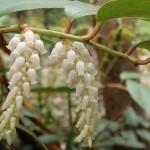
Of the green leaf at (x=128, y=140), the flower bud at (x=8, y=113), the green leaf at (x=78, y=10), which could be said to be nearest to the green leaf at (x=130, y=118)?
the green leaf at (x=128, y=140)

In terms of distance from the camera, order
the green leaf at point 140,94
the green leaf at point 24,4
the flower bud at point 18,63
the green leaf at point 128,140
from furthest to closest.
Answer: the green leaf at point 128,140, the green leaf at point 140,94, the green leaf at point 24,4, the flower bud at point 18,63

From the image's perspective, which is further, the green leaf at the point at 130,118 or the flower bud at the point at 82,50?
the green leaf at the point at 130,118

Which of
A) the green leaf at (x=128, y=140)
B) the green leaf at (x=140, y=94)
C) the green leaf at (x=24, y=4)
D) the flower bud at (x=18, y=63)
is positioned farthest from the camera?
the green leaf at (x=128, y=140)

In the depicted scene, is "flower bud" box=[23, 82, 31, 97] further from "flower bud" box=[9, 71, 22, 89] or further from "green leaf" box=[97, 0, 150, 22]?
"green leaf" box=[97, 0, 150, 22]

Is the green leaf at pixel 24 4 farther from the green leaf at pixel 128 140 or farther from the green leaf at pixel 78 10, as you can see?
the green leaf at pixel 128 140

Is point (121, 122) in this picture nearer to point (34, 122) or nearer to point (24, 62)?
point (34, 122)

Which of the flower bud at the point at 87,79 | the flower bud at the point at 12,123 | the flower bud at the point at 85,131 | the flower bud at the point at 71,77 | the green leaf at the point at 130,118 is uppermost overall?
the flower bud at the point at 71,77

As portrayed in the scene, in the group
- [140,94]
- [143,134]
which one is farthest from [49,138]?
[143,134]
